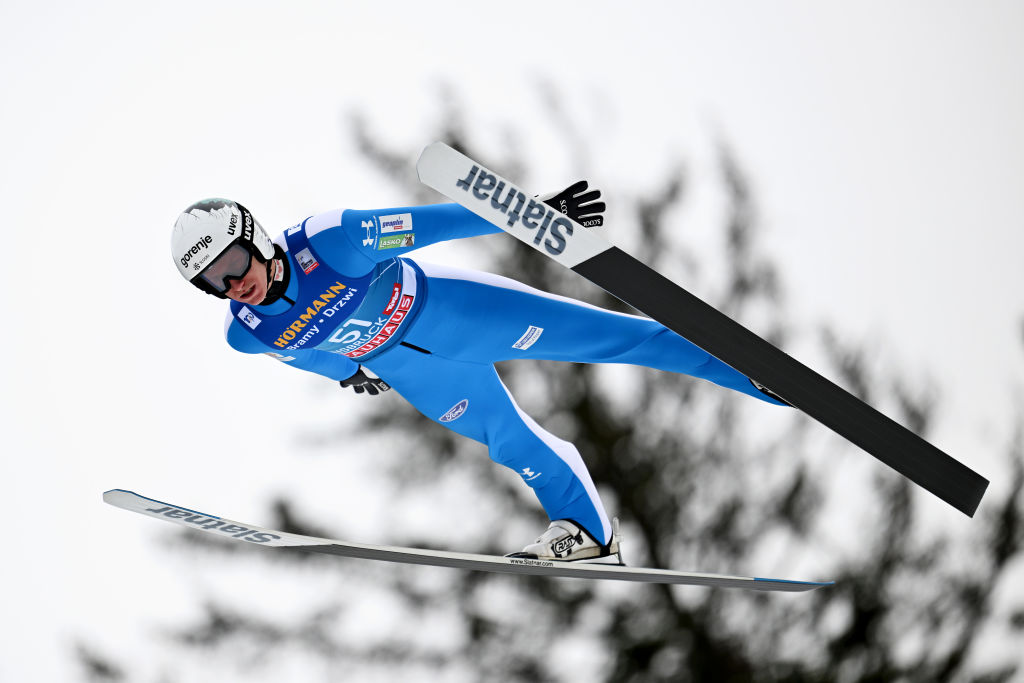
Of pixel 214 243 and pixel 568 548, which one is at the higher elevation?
pixel 214 243

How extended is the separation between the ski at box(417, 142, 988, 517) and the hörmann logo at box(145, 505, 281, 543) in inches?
53.6

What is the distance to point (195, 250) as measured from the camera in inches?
84.2

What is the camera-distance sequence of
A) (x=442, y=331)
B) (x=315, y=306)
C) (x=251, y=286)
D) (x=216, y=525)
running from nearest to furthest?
(x=251, y=286) → (x=315, y=306) → (x=442, y=331) → (x=216, y=525)

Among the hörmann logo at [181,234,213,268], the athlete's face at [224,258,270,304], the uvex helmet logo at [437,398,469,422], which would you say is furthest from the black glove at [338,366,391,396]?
the hörmann logo at [181,234,213,268]

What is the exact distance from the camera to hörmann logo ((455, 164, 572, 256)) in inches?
74.4

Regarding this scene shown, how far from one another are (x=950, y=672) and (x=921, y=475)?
423 cm

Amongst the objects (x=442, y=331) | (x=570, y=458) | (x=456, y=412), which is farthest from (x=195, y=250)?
(x=570, y=458)

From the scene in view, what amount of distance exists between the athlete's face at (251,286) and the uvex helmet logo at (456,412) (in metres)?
0.70

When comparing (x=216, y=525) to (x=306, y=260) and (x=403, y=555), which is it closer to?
(x=403, y=555)

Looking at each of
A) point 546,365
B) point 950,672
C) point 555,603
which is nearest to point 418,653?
point 555,603

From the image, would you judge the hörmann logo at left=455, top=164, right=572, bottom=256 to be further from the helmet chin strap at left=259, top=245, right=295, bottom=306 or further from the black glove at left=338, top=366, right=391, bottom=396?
the black glove at left=338, top=366, right=391, bottom=396

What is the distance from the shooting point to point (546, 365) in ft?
17.5

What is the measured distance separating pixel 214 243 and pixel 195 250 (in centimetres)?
5

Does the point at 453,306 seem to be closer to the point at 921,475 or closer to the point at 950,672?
the point at 921,475
